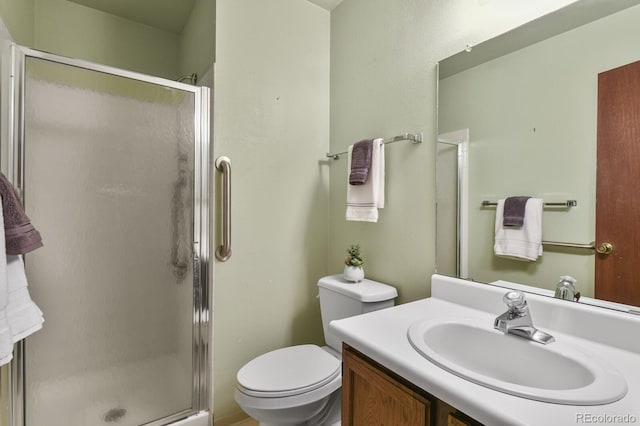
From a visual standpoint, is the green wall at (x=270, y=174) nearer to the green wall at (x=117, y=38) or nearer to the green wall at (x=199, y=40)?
the green wall at (x=199, y=40)

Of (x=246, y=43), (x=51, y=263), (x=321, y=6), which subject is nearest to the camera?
(x=51, y=263)

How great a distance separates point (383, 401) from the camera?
836 millimetres

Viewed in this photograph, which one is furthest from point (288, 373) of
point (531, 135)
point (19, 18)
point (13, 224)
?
point (19, 18)

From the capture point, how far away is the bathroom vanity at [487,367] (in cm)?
59

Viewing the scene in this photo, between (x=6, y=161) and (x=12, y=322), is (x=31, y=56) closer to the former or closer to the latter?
(x=6, y=161)

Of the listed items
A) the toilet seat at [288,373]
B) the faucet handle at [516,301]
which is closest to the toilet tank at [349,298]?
the toilet seat at [288,373]

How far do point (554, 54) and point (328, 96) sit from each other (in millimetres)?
1259

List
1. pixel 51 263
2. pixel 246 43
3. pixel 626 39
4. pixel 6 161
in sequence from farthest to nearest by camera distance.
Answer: pixel 246 43 < pixel 51 263 < pixel 6 161 < pixel 626 39

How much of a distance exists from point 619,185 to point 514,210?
29 cm

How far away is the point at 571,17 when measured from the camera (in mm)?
993

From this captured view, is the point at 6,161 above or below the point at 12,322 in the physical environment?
above

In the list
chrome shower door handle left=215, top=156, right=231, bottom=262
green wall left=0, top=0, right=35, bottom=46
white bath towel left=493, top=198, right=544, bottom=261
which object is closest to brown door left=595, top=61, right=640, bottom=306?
white bath towel left=493, top=198, right=544, bottom=261

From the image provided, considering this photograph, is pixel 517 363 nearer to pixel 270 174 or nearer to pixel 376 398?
pixel 376 398

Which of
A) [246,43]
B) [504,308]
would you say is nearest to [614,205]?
[504,308]
